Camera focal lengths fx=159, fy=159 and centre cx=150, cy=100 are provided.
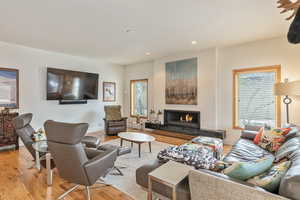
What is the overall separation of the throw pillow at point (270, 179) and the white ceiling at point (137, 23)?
230 centimetres

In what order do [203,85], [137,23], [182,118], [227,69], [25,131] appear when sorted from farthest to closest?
[182,118], [203,85], [227,69], [137,23], [25,131]

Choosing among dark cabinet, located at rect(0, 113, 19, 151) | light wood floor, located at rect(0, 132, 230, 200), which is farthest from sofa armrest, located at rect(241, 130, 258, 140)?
dark cabinet, located at rect(0, 113, 19, 151)

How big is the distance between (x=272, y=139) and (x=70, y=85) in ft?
18.1

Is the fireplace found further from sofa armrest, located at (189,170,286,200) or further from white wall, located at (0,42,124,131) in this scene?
sofa armrest, located at (189,170,286,200)

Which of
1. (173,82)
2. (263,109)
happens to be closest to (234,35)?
(263,109)

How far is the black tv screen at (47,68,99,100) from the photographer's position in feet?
16.0

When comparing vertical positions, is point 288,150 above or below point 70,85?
below

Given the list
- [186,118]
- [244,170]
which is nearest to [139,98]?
[186,118]

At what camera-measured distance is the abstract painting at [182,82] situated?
201 inches

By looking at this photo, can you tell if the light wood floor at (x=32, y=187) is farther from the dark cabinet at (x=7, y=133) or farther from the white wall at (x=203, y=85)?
the white wall at (x=203, y=85)

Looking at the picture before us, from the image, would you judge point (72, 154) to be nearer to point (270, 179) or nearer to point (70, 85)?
point (270, 179)

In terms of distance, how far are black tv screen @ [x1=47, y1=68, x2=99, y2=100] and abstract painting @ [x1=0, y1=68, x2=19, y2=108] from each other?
2.46ft

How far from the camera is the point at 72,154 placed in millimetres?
1810

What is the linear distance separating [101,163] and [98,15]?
7.88ft
